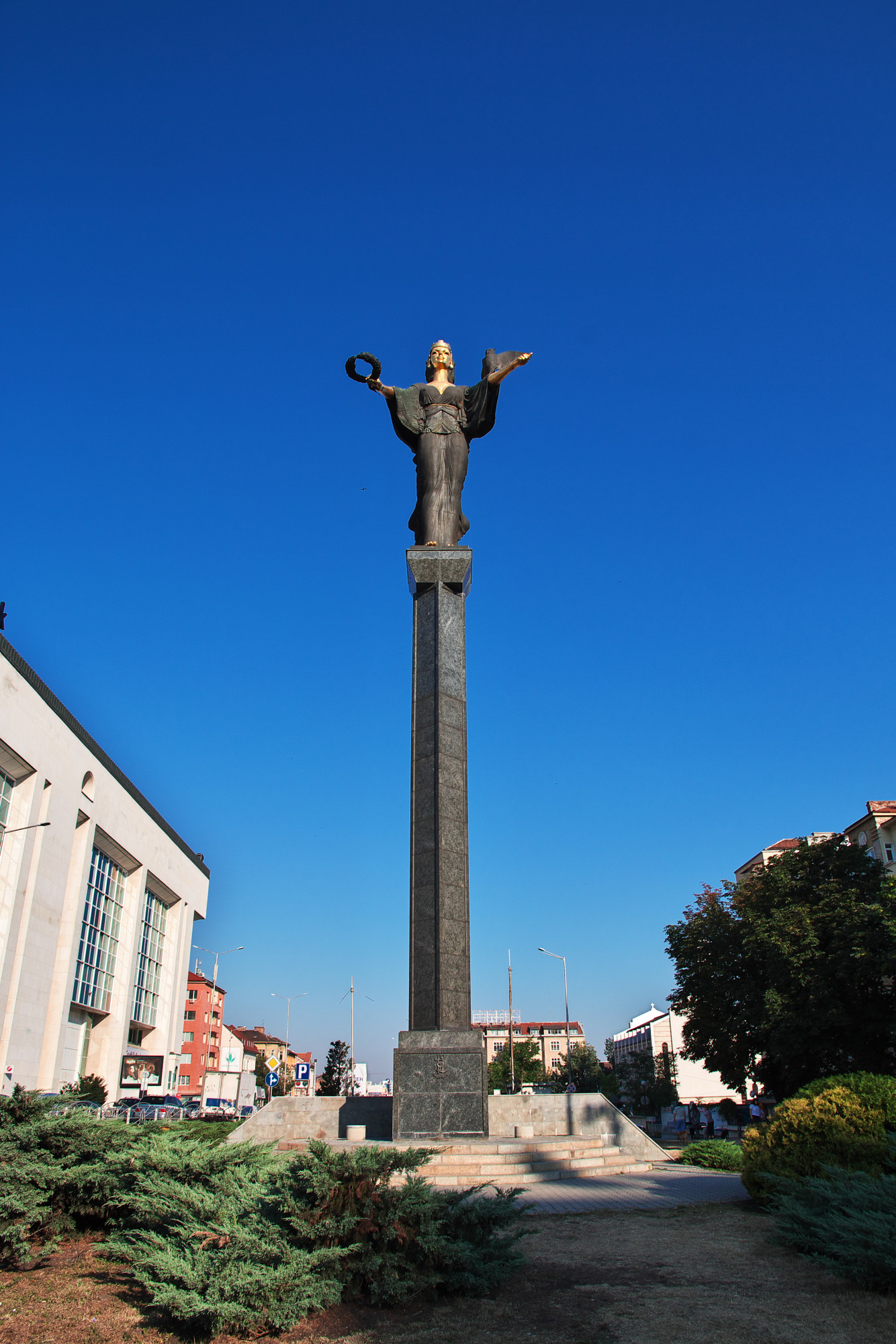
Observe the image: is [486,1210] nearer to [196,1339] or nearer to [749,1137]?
[196,1339]

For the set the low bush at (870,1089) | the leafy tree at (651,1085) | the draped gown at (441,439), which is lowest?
the leafy tree at (651,1085)

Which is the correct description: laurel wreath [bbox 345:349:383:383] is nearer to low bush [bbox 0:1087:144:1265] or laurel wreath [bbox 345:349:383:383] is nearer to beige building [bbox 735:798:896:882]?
low bush [bbox 0:1087:144:1265]

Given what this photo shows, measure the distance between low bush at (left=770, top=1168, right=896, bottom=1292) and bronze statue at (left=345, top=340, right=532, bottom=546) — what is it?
45.2ft

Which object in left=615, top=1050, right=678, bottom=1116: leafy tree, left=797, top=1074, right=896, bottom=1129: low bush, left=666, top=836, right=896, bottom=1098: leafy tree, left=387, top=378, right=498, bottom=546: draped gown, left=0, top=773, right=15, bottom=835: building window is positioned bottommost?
left=615, top=1050, right=678, bottom=1116: leafy tree

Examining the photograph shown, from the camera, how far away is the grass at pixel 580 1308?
564 cm

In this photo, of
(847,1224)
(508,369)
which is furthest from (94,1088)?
(847,1224)

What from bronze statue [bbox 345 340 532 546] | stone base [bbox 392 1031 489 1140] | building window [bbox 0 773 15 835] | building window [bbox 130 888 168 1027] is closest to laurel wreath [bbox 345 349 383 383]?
bronze statue [bbox 345 340 532 546]

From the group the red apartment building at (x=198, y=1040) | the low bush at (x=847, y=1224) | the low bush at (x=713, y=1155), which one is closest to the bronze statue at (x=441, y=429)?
the low bush at (x=713, y=1155)

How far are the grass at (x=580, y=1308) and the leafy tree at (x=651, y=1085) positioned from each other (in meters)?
68.8

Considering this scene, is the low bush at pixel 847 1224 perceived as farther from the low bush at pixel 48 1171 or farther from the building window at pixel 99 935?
the building window at pixel 99 935

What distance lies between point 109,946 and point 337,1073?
18269mm

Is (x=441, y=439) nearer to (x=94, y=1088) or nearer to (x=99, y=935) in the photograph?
(x=94, y=1088)

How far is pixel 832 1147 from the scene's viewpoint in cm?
991

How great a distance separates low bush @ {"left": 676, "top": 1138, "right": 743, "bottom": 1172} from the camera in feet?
55.2
